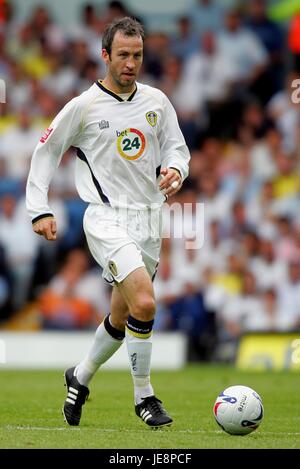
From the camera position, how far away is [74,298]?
17562mm

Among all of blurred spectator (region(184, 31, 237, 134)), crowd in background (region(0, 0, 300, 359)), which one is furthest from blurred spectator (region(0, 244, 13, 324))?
blurred spectator (region(184, 31, 237, 134))

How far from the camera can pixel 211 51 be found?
A: 19688 millimetres

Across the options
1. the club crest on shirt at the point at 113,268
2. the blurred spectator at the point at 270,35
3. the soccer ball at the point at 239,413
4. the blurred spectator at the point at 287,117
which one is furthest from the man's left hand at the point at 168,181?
the blurred spectator at the point at 270,35

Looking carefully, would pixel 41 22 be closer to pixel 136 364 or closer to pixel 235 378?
pixel 235 378

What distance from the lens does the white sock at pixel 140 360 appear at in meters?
8.29

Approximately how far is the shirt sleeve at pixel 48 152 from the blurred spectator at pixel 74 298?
28.9 ft

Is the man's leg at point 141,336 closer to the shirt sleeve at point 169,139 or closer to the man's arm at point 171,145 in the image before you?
the man's arm at point 171,145

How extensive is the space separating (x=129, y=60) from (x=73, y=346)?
8.97 m

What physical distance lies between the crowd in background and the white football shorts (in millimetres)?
8111

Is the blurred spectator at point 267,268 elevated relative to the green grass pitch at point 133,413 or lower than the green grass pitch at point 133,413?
elevated

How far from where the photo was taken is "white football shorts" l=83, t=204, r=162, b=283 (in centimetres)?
827

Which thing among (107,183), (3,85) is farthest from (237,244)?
(107,183)

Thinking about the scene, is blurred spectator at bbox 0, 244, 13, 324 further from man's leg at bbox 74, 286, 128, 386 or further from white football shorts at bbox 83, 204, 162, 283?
white football shorts at bbox 83, 204, 162, 283

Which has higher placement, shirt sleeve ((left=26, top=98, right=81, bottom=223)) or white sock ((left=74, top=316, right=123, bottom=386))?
shirt sleeve ((left=26, top=98, right=81, bottom=223))
